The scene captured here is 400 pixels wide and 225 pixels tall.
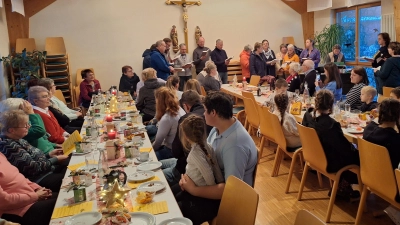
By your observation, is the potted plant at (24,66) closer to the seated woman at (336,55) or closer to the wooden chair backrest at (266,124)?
the wooden chair backrest at (266,124)

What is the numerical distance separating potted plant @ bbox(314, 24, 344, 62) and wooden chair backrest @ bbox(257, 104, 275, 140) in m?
6.07

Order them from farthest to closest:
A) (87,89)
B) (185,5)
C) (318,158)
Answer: (185,5), (87,89), (318,158)

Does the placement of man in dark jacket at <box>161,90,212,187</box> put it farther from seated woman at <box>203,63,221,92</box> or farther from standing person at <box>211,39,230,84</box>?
standing person at <box>211,39,230,84</box>

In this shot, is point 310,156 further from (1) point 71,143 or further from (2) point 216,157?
(1) point 71,143

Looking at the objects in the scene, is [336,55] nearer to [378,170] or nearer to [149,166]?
[378,170]

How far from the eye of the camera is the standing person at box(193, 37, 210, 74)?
31.9ft

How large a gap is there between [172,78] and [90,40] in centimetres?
512

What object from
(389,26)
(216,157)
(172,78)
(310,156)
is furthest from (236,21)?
(216,157)

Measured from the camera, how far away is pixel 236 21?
425 inches

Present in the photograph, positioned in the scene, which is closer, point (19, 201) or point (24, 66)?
point (19, 201)

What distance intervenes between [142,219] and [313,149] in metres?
1.96

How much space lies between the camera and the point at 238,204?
2.08 meters


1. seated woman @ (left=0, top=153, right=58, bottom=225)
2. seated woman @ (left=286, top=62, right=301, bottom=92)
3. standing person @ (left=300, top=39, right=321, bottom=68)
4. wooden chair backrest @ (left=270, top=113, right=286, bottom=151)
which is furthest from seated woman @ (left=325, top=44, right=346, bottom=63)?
seated woman @ (left=0, top=153, right=58, bottom=225)

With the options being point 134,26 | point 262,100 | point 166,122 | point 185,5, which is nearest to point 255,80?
point 262,100
